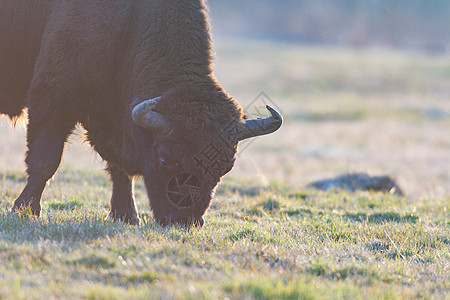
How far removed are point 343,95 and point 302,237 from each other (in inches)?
1267

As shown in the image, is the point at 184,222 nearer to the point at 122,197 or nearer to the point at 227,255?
the point at 227,255

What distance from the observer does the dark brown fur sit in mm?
7055

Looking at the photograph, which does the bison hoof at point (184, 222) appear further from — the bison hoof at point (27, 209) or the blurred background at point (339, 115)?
the blurred background at point (339, 115)

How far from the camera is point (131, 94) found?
7.39 metres

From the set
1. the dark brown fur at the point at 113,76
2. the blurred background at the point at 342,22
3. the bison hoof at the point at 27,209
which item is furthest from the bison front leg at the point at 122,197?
the blurred background at the point at 342,22

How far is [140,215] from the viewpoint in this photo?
812cm

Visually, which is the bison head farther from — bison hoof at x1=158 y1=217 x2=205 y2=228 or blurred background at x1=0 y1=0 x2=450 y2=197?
blurred background at x1=0 y1=0 x2=450 y2=197

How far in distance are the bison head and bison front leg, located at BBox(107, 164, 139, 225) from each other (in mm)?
1314

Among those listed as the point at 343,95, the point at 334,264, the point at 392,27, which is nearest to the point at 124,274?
the point at 334,264

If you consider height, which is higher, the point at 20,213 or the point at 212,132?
the point at 212,132

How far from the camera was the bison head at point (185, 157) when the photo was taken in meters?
6.48

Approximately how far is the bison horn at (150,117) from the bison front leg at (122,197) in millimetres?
1704

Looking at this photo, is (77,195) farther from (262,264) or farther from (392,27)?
(392,27)

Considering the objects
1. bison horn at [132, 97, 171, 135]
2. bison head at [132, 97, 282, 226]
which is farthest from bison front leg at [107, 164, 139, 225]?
bison horn at [132, 97, 171, 135]
